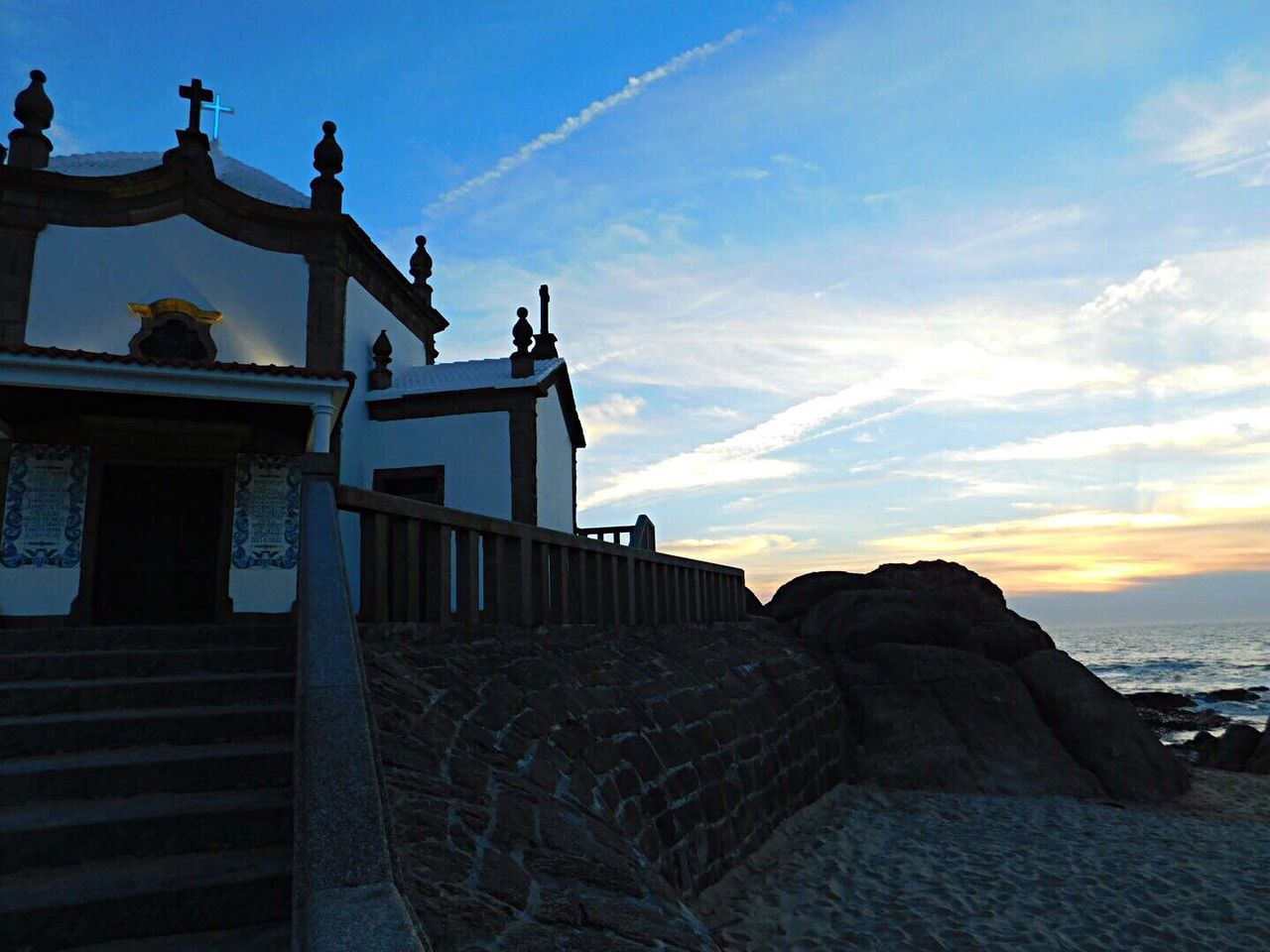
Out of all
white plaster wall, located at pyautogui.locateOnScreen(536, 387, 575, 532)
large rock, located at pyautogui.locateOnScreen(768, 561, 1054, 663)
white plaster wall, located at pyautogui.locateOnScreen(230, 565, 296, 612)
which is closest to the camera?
white plaster wall, located at pyautogui.locateOnScreen(230, 565, 296, 612)

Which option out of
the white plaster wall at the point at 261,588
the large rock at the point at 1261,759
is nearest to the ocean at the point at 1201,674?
the large rock at the point at 1261,759

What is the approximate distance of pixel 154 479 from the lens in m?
11.5

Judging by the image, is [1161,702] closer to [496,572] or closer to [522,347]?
[522,347]

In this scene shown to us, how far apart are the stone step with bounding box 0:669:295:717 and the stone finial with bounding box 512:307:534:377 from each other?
1060cm

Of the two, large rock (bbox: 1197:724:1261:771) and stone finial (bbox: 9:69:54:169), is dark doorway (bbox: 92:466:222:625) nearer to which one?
stone finial (bbox: 9:69:54:169)

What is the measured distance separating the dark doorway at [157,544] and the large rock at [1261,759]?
2037 cm

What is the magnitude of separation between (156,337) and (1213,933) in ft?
49.6

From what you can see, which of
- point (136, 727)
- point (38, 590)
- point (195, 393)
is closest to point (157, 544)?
point (38, 590)

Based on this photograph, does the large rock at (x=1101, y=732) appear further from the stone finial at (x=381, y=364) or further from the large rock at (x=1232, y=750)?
the stone finial at (x=381, y=364)

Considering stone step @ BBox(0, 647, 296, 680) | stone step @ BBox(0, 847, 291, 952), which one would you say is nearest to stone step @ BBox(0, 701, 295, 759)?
stone step @ BBox(0, 647, 296, 680)

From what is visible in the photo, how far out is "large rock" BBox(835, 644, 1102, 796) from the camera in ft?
44.2

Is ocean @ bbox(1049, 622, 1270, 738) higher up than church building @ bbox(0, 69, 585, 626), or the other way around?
church building @ bbox(0, 69, 585, 626)

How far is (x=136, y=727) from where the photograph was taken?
4.66 meters

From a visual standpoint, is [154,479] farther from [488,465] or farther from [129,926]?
[129,926]
